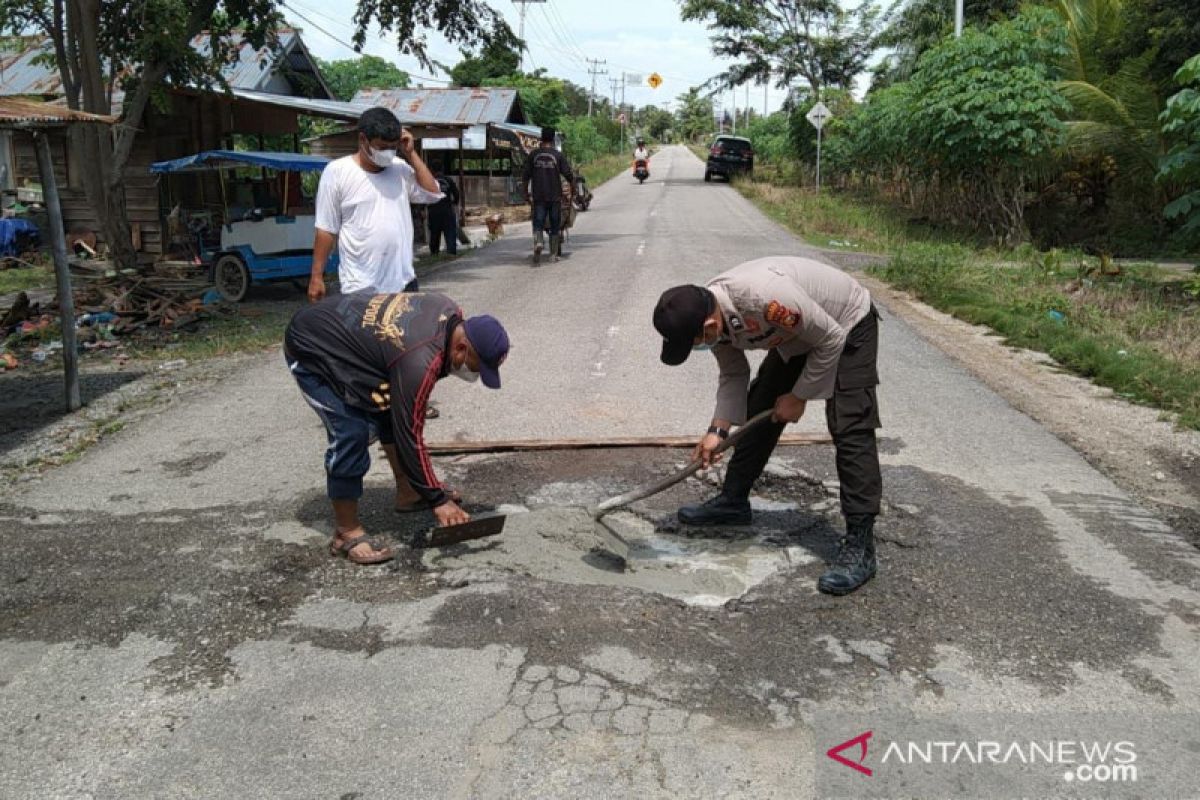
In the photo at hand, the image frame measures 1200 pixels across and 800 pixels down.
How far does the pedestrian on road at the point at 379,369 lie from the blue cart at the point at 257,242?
8.02 m

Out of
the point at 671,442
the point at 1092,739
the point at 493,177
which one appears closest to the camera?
the point at 1092,739

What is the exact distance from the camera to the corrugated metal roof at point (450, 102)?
93.7 ft

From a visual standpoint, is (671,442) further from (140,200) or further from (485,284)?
(140,200)

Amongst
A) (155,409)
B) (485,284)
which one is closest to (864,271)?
(485,284)

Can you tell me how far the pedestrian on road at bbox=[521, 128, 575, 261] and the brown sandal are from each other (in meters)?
9.50

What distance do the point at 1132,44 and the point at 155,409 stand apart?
17516 mm

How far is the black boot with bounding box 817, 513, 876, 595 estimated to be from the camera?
3820mm

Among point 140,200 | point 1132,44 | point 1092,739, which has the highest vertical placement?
point 1132,44

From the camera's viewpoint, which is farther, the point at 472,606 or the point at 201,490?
the point at 201,490

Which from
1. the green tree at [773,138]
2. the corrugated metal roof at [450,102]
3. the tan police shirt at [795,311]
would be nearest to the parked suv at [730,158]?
the green tree at [773,138]

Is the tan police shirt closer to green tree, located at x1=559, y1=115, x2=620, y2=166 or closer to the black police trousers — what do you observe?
→ the black police trousers

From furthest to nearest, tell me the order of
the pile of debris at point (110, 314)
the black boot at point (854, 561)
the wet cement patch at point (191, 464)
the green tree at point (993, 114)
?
the green tree at point (993, 114)
the pile of debris at point (110, 314)
the wet cement patch at point (191, 464)
the black boot at point (854, 561)

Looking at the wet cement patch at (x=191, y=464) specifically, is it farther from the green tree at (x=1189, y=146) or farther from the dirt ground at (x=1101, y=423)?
the green tree at (x=1189, y=146)

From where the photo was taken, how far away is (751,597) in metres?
3.86
